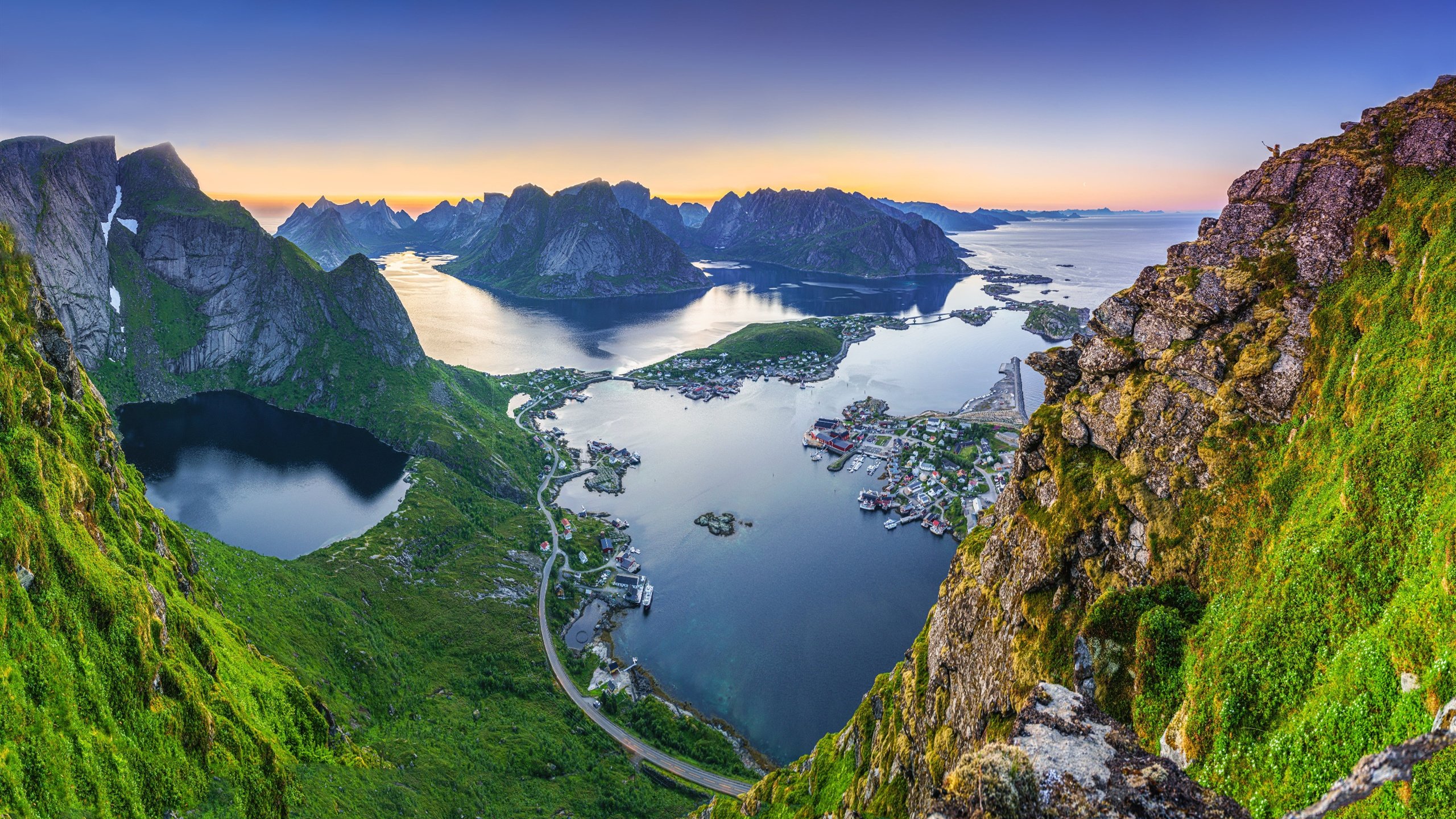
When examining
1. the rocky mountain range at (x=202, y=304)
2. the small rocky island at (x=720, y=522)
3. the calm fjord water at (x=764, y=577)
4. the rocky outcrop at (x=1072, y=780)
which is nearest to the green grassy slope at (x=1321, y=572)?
the rocky outcrop at (x=1072, y=780)

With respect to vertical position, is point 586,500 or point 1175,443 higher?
point 1175,443

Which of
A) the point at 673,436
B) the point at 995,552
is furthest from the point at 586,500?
the point at 995,552

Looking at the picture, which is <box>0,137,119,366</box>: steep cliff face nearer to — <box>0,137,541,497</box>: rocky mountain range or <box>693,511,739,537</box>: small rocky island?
<box>0,137,541,497</box>: rocky mountain range

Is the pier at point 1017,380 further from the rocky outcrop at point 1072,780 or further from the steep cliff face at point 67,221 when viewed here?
the steep cliff face at point 67,221

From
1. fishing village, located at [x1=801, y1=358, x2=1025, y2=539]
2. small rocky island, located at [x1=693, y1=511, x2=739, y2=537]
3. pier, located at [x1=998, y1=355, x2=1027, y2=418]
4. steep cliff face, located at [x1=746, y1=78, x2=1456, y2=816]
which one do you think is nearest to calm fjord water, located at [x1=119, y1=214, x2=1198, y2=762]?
small rocky island, located at [x1=693, y1=511, x2=739, y2=537]

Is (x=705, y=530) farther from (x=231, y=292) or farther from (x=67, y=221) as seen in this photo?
(x=67, y=221)

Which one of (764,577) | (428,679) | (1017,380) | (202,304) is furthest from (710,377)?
(202,304)

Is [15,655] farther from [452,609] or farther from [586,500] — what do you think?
[586,500]
